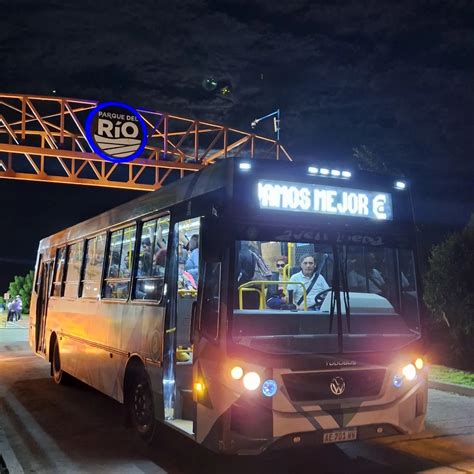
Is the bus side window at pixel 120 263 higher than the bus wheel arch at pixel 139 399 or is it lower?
higher

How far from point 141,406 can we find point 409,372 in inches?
128

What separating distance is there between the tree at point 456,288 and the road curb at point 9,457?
8.83m

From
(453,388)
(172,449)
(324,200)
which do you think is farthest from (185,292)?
(453,388)

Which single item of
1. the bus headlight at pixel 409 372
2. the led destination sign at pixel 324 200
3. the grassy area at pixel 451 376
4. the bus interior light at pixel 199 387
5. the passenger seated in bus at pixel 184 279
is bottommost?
the grassy area at pixel 451 376

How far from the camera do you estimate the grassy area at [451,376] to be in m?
10.2

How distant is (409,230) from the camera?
6059mm

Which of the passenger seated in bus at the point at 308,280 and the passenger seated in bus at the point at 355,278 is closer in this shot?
the passenger seated in bus at the point at 355,278

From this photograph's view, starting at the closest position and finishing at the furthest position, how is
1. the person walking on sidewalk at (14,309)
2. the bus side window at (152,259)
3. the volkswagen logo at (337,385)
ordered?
the volkswagen logo at (337,385) → the bus side window at (152,259) → the person walking on sidewalk at (14,309)

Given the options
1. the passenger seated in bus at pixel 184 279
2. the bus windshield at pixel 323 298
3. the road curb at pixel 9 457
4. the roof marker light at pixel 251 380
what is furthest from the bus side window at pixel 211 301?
the road curb at pixel 9 457

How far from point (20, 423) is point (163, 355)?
9.96 ft

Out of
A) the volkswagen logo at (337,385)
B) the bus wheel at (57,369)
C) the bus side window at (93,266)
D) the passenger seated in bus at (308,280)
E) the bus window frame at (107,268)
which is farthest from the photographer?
the bus wheel at (57,369)

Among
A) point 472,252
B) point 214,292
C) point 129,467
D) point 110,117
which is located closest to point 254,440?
point 214,292

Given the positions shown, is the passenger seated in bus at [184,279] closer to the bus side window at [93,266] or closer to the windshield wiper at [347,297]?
the windshield wiper at [347,297]

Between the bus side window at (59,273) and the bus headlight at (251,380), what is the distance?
22.3ft
